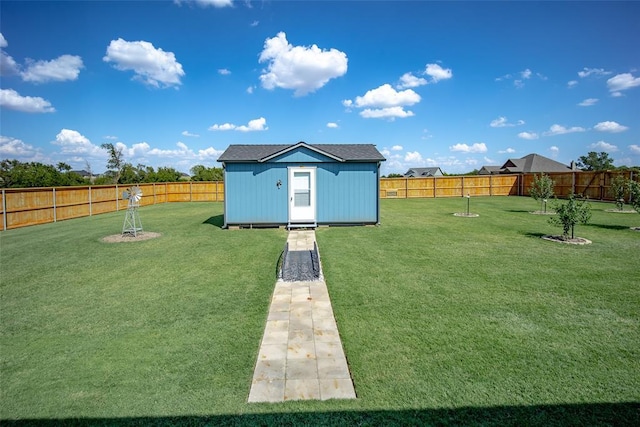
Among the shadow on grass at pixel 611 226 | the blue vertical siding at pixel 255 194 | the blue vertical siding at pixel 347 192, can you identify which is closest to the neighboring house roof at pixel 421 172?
the shadow on grass at pixel 611 226

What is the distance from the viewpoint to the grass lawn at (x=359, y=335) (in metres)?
2.68

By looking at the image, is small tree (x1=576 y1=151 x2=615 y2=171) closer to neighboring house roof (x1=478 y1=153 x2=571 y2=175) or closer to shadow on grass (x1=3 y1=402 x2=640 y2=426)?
neighboring house roof (x1=478 y1=153 x2=571 y2=175)

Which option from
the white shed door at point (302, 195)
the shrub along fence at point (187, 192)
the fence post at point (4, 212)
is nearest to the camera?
the white shed door at point (302, 195)

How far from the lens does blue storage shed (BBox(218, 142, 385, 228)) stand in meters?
11.9

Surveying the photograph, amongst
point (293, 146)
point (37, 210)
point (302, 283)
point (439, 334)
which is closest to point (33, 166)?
point (37, 210)

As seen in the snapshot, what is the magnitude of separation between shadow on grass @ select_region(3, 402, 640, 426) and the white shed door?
378 inches

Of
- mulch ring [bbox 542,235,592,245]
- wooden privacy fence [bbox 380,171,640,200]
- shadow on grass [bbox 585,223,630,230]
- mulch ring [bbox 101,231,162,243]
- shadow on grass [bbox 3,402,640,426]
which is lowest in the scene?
shadow on grass [bbox 3,402,640,426]

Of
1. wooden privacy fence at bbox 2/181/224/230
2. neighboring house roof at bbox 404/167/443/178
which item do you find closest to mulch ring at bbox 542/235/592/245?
wooden privacy fence at bbox 2/181/224/230

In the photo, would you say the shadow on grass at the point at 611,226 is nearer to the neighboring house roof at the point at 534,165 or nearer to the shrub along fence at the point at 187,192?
the shrub along fence at the point at 187,192

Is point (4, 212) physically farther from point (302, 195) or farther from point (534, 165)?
point (534, 165)

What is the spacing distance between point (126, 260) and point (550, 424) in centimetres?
828

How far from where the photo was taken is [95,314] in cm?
468

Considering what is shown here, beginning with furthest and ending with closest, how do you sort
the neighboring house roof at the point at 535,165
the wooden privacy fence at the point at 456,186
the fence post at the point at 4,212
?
the neighboring house roof at the point at 535,165
the wooden privacy fence at the point at 456,186
the fence post at the point at 4,212

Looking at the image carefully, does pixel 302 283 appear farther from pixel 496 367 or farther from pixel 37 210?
pixel 37 210
